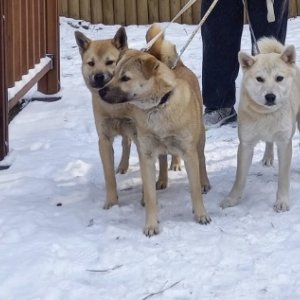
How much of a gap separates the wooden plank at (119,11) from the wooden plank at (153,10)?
0.37 metres

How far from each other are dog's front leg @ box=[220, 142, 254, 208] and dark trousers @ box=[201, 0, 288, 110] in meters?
1.67

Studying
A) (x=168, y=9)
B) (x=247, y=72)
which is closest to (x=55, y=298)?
(x=247, y=72)

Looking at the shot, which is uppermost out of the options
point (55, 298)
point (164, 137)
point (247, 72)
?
point (247, 72)

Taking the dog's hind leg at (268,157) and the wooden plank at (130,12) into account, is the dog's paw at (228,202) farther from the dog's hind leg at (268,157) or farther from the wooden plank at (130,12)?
the wooden plank at (130,12)

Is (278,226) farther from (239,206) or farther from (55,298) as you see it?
(55,298)

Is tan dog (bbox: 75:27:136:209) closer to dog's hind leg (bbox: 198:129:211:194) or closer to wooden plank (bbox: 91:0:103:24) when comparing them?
dog's hind leg (bbox: 198:129:211:194)

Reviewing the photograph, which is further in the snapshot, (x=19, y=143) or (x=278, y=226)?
(x=19, y=143)

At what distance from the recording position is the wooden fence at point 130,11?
10.1m

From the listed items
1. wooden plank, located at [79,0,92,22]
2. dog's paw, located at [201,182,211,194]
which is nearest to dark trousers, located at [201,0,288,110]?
dog's paw, located at [201,182,211,194]

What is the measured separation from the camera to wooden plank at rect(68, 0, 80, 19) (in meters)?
10.2

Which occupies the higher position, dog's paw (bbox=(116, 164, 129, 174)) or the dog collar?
the dog collar

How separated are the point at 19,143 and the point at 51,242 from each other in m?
2.00

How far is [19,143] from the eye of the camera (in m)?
5.52

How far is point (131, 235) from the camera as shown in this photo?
3795 mm
